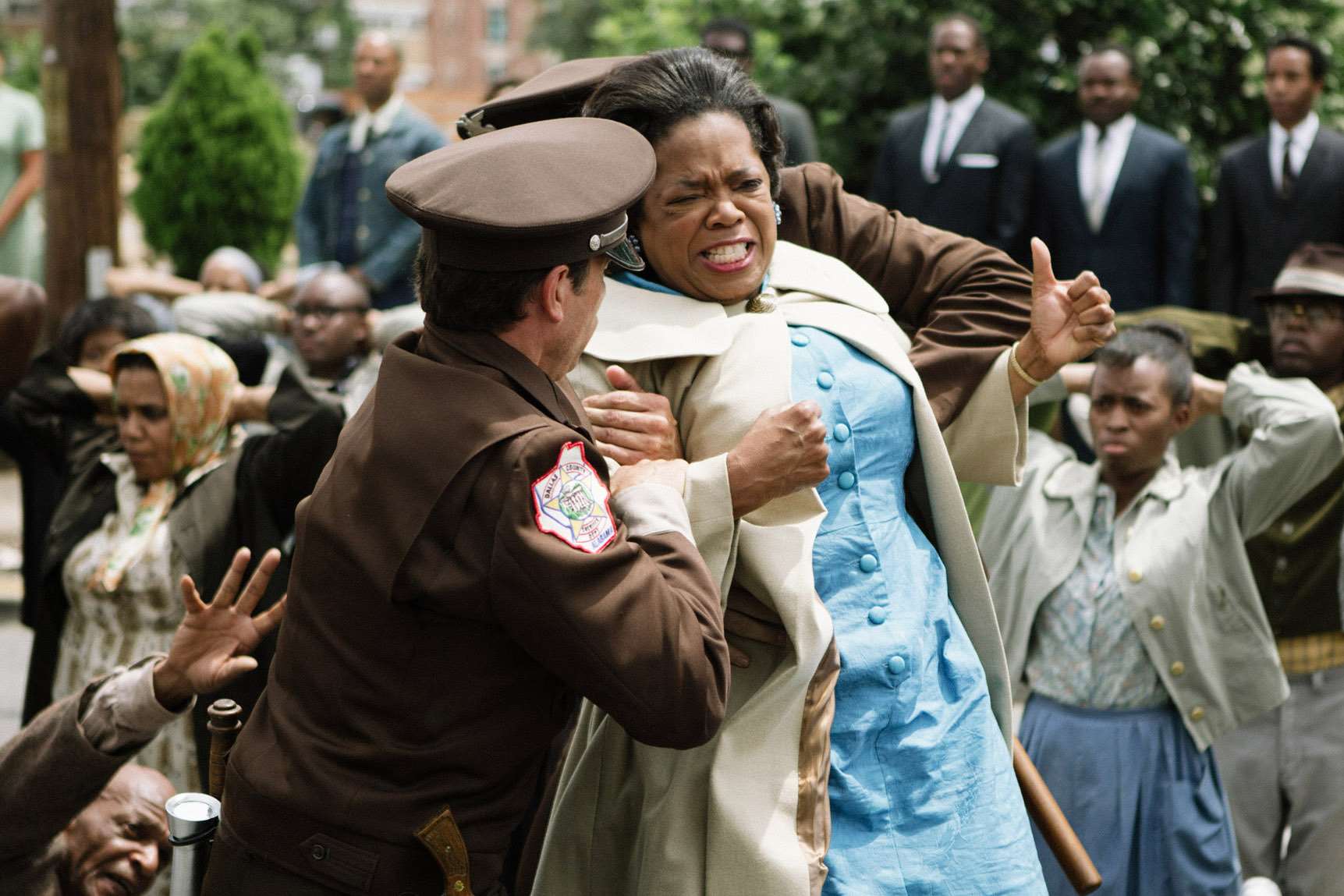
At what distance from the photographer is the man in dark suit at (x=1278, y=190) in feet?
22.8

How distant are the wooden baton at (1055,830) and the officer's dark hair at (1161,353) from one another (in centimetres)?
159

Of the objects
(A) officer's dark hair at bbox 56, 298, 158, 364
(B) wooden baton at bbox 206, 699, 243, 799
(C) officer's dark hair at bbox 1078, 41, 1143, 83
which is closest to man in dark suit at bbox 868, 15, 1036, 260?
(C) officer's dark hair at bbox 1078, 41, 1143, 83

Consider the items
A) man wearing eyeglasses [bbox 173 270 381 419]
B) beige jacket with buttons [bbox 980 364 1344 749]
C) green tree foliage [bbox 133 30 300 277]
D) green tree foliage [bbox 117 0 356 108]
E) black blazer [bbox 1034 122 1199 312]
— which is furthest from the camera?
green tree foliage [bbox 117 0 356 108]

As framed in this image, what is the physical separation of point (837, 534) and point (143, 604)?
2315 mm

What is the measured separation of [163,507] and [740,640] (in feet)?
7.50

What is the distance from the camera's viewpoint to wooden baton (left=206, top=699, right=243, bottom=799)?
9.25 ft

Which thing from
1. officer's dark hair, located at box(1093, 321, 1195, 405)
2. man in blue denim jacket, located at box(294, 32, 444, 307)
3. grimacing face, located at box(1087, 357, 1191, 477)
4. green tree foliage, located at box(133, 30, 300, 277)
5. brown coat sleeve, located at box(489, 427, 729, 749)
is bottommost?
green tree foliage, located at box(133, 30, 300, 277)

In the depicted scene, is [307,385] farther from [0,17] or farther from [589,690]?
[0,17]

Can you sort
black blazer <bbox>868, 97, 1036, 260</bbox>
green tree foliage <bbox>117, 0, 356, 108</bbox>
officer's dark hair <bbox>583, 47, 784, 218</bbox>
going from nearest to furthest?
1. officer's dark hair <bbox>583, 47, 784, 218</bbox>
2. black blazer <bbox>868, 97, 1036, 260</bbox>
3. green tree foliage <bbox>117, 0, 356, 108</bbox>

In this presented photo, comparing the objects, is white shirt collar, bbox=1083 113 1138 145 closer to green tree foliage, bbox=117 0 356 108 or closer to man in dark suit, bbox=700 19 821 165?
man in dark suit, bbox=700 19 821 165

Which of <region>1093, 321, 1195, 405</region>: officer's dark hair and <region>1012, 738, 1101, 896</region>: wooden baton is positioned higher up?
<region>1093, 321, 1195, 405</region>: officer's dark hair

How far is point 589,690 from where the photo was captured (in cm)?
228

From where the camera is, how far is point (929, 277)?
125 inches

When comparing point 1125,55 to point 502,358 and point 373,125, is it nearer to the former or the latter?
point 373,125
